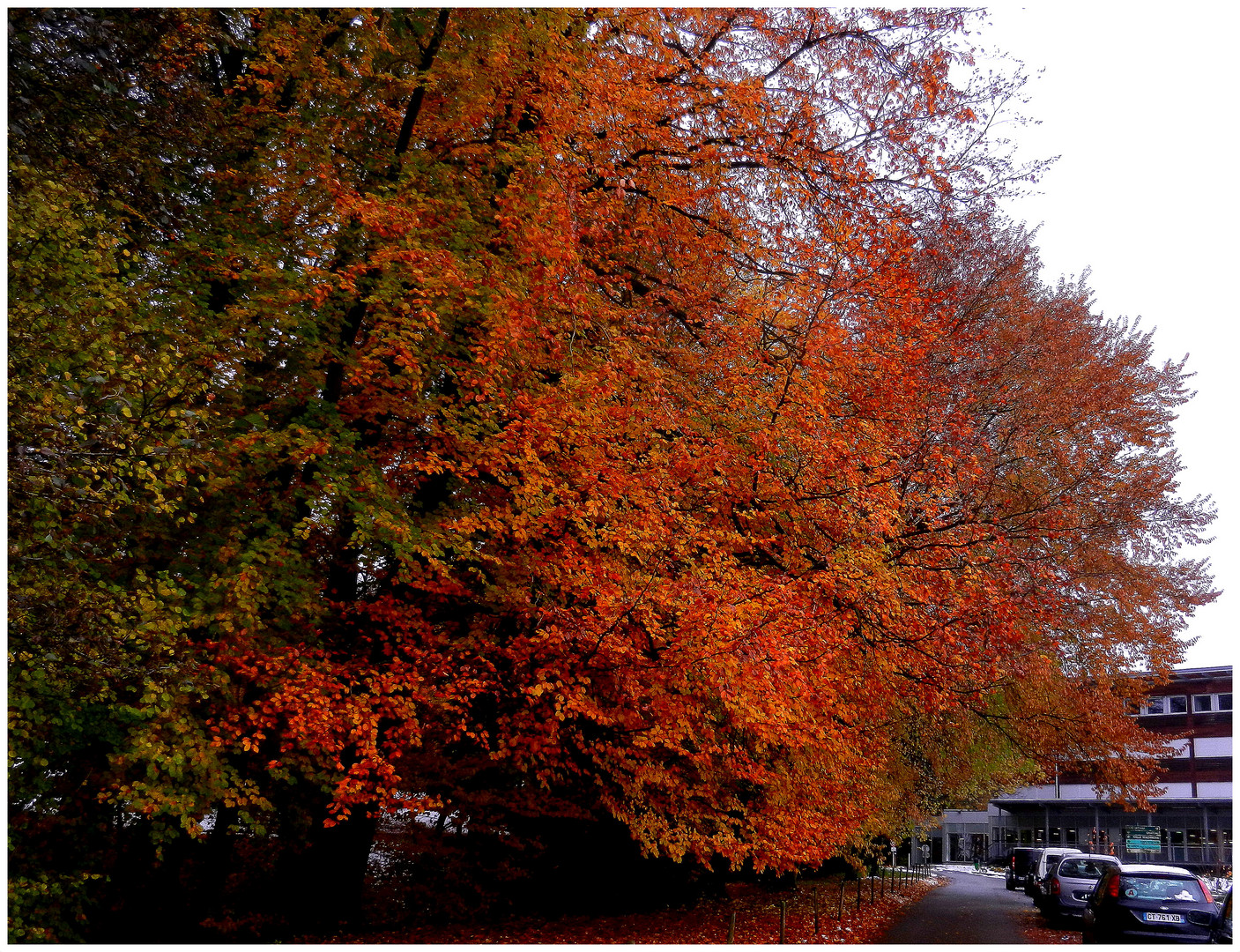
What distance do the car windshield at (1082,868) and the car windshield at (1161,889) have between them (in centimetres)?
889

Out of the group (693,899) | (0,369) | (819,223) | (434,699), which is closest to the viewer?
(0,369)

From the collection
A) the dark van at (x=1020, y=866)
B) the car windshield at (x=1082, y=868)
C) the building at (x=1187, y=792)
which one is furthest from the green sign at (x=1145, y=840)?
the car windshield at (x=1082, y=868)

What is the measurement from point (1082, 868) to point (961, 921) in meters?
3.29

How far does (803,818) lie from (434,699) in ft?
19.2

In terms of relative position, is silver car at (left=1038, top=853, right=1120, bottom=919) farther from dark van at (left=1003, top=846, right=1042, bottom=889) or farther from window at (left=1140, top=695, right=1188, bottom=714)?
window at (left=1140, top=695, right=1188, bottom=714)

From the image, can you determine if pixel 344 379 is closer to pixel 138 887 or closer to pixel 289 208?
pixel 289 208

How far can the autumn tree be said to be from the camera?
8.41 m

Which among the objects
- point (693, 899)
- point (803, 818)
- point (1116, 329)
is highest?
point (1116, 329)

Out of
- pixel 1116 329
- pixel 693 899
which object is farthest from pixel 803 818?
pixel 1116 329

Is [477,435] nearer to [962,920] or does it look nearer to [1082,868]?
[962,920]

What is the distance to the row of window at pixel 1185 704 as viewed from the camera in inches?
1772

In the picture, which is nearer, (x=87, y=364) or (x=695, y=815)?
(x=87, y=364)

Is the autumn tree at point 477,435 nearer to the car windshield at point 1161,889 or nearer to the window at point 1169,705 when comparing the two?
the car windshield at point 1161,889

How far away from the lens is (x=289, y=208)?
11.0 meters
